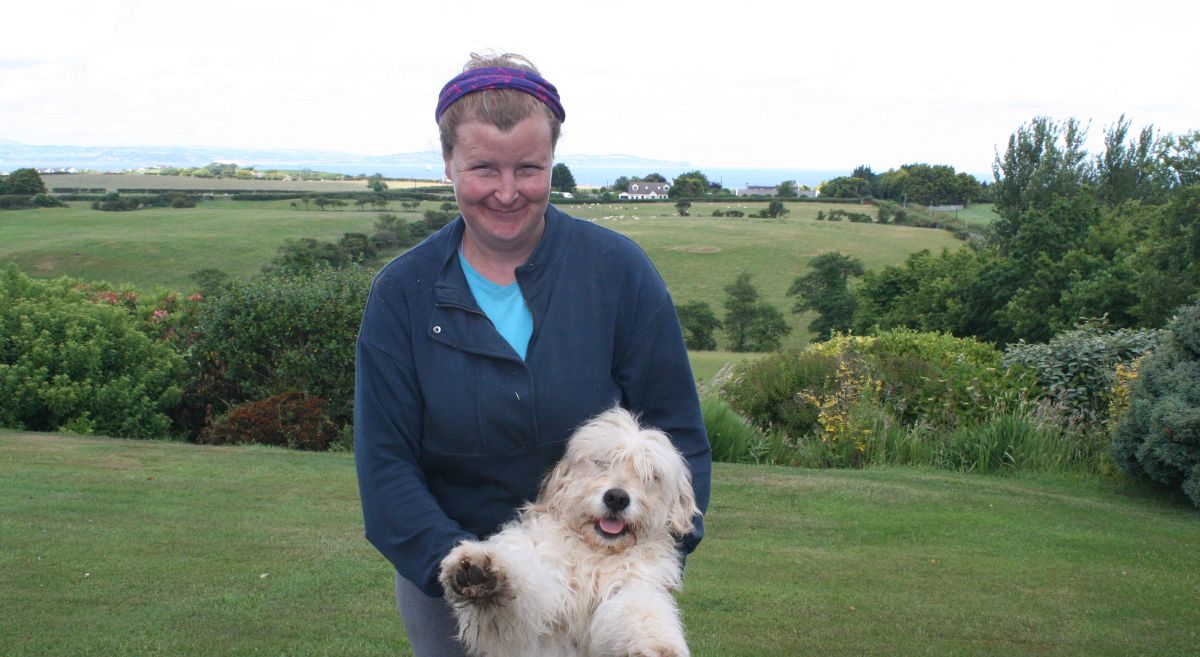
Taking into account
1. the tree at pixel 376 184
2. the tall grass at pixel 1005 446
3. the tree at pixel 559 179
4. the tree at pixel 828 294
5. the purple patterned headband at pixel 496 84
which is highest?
the purple patterned headband at pixel 496 84

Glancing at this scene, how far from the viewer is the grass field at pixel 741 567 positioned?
23.3 ft

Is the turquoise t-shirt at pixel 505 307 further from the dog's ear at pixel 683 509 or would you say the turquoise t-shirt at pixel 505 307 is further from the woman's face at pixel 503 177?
the dog's ear at pixel 683 509

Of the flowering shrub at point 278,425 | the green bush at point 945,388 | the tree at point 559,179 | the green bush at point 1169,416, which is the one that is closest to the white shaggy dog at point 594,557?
the tree at point 559,179

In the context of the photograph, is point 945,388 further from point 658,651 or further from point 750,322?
point 750,322

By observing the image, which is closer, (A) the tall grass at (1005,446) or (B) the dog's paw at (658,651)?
(B) the dog's paw at (658,651)

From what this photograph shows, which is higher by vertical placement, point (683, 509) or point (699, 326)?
point (683, 509)

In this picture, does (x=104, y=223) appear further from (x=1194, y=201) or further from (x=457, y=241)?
(x=457, y=241)

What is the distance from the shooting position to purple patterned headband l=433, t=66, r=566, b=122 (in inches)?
112

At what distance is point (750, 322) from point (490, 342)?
49.6m

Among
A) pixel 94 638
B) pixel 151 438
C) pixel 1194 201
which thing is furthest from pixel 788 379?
pixel 1194 201

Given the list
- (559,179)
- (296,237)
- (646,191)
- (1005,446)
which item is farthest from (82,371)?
(646,191)

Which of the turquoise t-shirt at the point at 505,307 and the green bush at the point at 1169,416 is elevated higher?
the turquoise t-shirt at the point at 505,307

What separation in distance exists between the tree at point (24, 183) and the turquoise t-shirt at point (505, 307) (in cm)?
8679

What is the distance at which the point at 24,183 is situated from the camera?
8031cm
